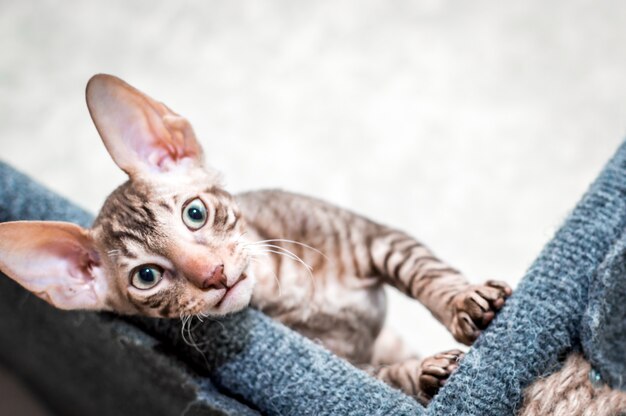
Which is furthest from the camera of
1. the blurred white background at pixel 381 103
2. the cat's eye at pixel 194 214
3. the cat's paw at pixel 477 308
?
the blurred white background at pixel 381 103

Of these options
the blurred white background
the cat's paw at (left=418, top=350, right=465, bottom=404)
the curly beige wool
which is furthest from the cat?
the blurred white background

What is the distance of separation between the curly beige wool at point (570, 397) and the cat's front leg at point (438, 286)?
0.14 m

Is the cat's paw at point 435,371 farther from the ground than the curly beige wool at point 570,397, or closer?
closer

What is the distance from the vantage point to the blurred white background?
6.90 ft

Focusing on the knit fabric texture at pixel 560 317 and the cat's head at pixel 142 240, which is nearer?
the knit fabric texture at pixel 560 317

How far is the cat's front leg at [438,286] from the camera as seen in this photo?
1094 millimetres

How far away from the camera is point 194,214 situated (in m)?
1.20

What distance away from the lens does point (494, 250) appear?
204cm

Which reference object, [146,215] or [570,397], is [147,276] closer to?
[146,215]

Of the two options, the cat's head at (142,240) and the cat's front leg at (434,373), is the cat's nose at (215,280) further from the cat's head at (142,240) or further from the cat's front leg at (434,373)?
the cat's front leg at (434,373)

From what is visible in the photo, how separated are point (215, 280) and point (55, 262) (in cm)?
33

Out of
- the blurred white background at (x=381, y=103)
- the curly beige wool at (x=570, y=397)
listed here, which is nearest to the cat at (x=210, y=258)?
the curly beige wool at (x=570, y=397)

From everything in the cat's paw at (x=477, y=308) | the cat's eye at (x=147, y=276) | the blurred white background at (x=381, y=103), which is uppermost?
the blurred white background at (x=381, y=103)

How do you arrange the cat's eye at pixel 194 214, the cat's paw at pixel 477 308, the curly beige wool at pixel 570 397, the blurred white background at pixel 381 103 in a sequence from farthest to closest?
1. the blurred white background at pixel 381 103
2. the cat's eye at pixel 194 214
3. the cat's paw at pixel 477 308
4. the curly beige wool at pixel 570 397
